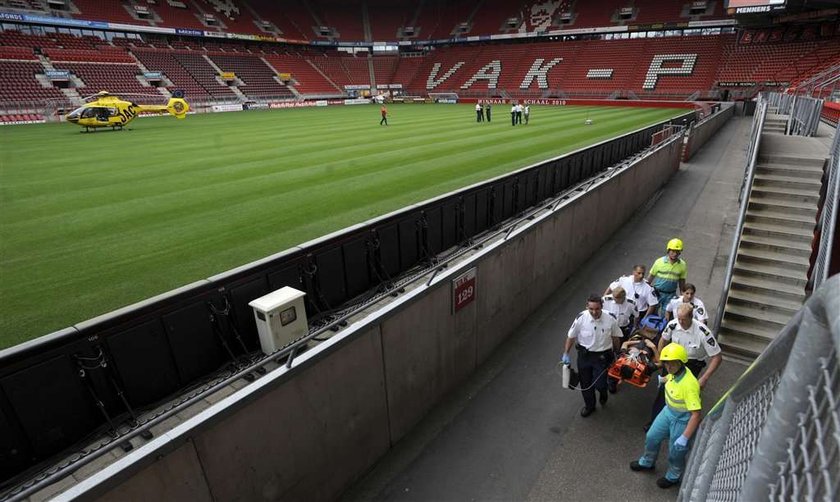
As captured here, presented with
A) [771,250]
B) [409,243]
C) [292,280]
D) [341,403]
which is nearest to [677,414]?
[341,403]

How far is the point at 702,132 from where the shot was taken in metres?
24.3

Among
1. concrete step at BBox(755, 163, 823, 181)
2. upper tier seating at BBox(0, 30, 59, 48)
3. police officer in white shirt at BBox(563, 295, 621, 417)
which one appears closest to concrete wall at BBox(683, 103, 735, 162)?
concrete step at BBox(755, 163, 823, 181)

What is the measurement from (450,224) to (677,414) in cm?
558

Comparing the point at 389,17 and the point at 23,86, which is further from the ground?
the point at 389,17

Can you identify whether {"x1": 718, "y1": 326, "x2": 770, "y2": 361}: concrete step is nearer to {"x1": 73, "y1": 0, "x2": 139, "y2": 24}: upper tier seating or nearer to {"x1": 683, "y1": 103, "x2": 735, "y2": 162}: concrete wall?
{"x1": 683, "y1": 103, "x2": 735, "y2": 162}: concrete wall

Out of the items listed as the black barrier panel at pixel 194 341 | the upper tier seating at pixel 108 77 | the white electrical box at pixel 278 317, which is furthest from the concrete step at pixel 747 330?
the upper tier seating at pixel 108 77

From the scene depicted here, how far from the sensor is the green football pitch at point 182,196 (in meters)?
7.11

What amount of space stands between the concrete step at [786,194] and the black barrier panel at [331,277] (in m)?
9.04

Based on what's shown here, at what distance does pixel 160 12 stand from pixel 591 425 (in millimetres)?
65367

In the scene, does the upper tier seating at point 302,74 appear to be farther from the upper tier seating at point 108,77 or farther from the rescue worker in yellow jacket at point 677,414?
the rescue worker in yellow jacket at point 677,414

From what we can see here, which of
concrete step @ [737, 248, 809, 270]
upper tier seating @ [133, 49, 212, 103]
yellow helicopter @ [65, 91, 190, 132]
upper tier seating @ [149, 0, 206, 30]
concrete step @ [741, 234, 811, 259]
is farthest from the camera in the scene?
upper tier seating @ [149, 0, 206, 30]

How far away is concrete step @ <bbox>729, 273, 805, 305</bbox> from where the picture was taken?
7590mm

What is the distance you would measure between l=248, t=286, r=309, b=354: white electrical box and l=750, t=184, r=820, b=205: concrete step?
9.89 meters

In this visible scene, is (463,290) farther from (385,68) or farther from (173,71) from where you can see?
(385,68)
